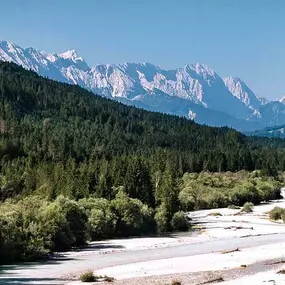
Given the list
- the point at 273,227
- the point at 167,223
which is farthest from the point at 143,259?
the point at 273,227

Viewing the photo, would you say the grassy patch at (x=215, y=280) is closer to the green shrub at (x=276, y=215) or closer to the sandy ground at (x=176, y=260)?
the sandy ground at (x=176, y=260)

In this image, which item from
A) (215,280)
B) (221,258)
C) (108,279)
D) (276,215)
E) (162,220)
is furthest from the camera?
(276,215)

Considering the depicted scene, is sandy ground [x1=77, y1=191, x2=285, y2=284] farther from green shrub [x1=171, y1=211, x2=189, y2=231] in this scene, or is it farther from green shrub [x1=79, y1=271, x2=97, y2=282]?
green shrub [x1=171, y1=211, x2=189, y2=231]

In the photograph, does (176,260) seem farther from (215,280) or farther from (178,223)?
(178,223)

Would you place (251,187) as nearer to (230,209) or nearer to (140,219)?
(230,209)

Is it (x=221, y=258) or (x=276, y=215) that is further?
(x=276, y=215)

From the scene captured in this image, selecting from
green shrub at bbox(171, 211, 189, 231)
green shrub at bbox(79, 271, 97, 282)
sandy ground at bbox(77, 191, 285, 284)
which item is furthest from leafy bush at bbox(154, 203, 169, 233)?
green shrub at bbox(79, 271, 97, 282)

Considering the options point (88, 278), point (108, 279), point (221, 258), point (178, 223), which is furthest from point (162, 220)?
point (88, 278)

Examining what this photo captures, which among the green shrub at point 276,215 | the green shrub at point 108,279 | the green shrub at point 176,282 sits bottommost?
the green shrub at point 176,282

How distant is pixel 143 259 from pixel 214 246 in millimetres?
18509

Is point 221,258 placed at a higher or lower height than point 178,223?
lower

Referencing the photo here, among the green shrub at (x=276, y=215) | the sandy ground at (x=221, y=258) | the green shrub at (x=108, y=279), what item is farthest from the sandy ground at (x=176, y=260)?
the green shrub at (x=276, y=215)

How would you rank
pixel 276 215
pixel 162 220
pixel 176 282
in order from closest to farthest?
1. pixel 176 282
2. pixel 162 220
3. pixel 276 215

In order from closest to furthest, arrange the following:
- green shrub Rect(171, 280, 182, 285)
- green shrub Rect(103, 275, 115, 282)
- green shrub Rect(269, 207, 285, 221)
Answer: green shrub Rect(171, 280, 182, 285)
green shrub Rect(103, 275, 115, 282)
green shrub Rect(269, 207, 285, 221)
